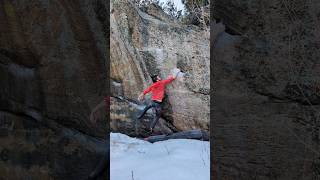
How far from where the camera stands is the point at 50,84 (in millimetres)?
1776

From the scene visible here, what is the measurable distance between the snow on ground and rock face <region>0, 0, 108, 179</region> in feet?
4.46

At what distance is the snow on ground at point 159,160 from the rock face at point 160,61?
11.6 feet

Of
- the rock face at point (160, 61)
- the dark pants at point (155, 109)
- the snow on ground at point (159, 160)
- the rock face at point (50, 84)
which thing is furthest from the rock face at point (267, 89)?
the rock face at point (160, 61)

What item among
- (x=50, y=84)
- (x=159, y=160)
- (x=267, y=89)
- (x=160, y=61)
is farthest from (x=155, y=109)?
(x=267, y=89)

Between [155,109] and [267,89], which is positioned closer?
[267,89]

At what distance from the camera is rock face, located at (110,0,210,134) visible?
8938mm

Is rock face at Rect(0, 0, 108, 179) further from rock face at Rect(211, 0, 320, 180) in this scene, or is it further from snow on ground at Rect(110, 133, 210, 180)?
snow on ground at Rect(110, 133, 210, 180)

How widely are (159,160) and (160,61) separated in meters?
6.37

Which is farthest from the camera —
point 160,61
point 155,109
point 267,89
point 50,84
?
point 160,61

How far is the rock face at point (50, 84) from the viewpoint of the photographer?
5.77ft

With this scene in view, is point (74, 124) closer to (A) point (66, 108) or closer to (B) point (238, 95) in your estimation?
(A) point (66, 108)

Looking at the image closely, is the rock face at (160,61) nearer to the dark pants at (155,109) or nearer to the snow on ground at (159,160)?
the dark pants at (155,109)

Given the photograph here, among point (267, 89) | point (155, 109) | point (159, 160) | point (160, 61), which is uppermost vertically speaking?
point (160, 61)

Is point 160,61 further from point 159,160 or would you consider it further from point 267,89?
point 267,89
